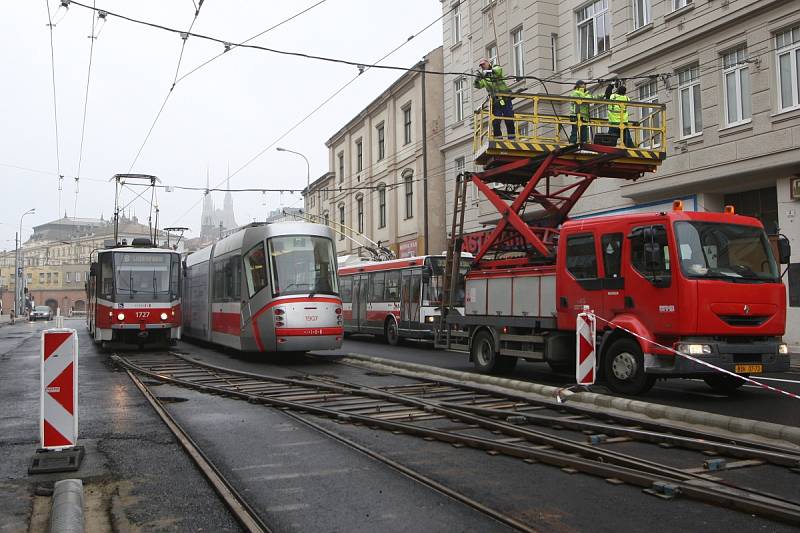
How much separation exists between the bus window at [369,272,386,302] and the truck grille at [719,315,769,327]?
15.4m

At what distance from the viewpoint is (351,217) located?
4609 cm

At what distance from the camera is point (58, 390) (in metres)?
6.58

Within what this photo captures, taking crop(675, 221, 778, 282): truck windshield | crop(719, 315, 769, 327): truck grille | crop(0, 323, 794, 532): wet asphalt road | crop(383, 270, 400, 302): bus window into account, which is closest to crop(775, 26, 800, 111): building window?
crop(675, 221, 778, 282): truck windshield

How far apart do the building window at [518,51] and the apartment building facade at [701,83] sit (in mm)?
419

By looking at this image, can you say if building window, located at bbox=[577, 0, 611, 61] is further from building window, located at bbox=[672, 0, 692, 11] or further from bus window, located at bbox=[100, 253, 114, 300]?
bus window, located at bbox=[100, 253, 114, 300]

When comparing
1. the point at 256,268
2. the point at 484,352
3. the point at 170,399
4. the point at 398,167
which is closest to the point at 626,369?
the point at 484,352

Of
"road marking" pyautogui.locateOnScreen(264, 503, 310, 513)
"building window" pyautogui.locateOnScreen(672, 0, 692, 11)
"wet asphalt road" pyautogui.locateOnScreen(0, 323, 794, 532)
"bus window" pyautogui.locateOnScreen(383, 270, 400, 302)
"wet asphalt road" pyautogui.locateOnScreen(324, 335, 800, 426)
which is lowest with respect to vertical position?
"road marking" pyautogui.locateOnScreen(264, 503, 310, 513)

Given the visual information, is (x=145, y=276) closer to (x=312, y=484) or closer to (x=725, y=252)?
(x=725, y=252)

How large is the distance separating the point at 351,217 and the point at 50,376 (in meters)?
39.7

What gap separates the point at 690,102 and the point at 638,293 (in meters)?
11.1

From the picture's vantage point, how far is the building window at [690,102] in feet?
63.7

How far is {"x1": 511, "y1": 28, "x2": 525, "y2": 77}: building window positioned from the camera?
26.4 meters

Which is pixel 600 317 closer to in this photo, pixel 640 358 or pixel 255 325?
pixel 640 358

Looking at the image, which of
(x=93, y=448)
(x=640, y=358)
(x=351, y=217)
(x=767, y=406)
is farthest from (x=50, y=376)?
(x=351, y=217)
